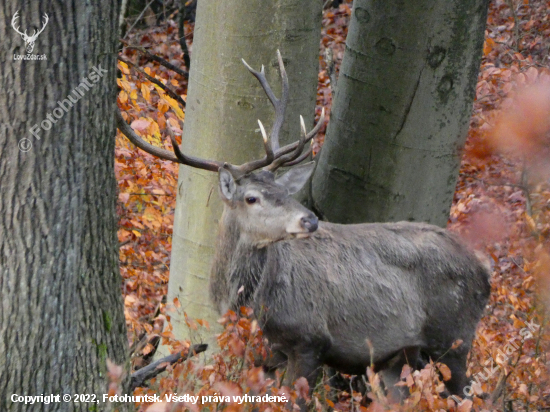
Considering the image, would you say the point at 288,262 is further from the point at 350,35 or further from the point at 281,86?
the point at 350,35

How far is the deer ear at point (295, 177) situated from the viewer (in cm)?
568

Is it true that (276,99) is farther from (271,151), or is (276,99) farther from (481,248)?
(481,248)

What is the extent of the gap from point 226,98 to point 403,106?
5.12 feet

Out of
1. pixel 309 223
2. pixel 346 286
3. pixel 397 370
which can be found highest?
pixel 309 223

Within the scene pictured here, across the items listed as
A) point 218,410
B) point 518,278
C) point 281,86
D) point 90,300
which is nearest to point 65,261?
point 90,300

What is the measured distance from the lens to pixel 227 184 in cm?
531

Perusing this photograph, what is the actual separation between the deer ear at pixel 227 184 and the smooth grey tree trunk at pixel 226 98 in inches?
13.0

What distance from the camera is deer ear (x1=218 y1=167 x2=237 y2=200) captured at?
522cm

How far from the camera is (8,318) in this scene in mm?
3420

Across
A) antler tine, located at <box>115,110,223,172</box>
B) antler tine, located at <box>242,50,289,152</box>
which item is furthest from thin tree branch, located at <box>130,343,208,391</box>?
antler tine, located at <box>242,50,289,152</box>

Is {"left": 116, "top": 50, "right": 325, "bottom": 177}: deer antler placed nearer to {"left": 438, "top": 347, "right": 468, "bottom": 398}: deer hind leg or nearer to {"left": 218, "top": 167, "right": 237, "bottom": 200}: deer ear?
{"left": 218, "top": 167, "right": 237, "bottom": 200}: deer ear

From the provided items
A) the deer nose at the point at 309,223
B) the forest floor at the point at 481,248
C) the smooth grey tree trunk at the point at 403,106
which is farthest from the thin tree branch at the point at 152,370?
the smooth grey tree trunk at the point at 403,106

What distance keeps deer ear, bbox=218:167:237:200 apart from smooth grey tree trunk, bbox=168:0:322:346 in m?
0.33

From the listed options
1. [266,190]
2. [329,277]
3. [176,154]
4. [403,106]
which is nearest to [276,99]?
[266,190]
